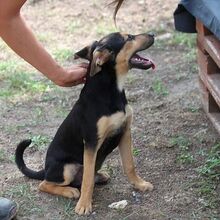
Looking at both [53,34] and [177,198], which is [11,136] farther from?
[53,34]

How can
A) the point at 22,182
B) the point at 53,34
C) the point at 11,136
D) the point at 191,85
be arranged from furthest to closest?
the point at 53,34 → the point at 191,85 → the point at 11,136 → the point at 22,182

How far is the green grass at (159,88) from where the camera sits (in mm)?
5176

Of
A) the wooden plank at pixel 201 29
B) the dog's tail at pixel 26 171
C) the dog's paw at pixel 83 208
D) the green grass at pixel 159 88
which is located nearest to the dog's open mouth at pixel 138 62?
the dog's paw at pixel 83 208

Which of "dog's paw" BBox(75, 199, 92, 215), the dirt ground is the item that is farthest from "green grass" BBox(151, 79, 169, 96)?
"dog's paw" BBox(75, 199, 92, 215)

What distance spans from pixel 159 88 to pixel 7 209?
2.11 meters

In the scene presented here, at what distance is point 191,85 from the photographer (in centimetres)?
529

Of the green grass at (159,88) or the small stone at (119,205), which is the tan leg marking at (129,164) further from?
the green grass at (159,88)

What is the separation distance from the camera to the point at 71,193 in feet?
12.3

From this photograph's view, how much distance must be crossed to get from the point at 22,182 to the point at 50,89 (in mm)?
1657

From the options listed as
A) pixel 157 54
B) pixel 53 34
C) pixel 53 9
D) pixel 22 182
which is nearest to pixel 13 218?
pixel 22 182

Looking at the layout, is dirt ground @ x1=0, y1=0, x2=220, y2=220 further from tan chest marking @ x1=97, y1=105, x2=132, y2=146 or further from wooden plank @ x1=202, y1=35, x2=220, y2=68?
wooden plank @ x1=202, y1=35, x2=220, y2=68

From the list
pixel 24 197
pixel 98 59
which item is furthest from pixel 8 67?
pixel 98 59

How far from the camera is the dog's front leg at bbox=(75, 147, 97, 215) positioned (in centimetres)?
346

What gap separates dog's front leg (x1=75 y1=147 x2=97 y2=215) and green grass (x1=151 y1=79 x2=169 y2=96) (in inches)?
69.6
